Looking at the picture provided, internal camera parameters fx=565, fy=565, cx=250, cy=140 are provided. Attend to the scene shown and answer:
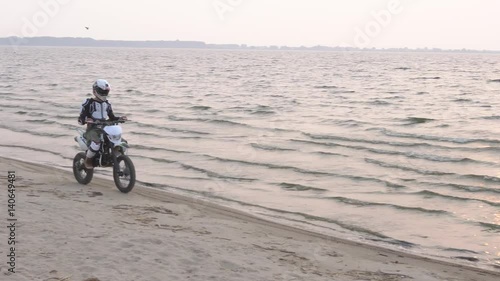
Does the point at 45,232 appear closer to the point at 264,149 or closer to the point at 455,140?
the point at 264,149

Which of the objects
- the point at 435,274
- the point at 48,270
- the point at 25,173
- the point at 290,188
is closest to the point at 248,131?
the point at 290,188

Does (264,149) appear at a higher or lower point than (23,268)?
higher

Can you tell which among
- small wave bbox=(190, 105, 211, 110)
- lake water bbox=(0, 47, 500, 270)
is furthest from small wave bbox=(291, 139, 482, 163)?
small wave bbox=(190, 105, 211, 110)

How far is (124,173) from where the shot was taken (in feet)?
30.8

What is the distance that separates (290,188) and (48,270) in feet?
22.5

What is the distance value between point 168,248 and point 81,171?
453 cm

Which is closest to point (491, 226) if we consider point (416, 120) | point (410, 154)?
point (410, 154)

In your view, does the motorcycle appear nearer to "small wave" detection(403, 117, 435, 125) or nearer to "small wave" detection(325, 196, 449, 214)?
"small wave" detection(325, 196, 449, 214)

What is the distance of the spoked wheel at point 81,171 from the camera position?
32.5ft

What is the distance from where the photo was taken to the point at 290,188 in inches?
450

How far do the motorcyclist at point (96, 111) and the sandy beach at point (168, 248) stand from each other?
932 millimetres

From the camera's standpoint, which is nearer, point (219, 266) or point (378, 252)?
point (219, 266)

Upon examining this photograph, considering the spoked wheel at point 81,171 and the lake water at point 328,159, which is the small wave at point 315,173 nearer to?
the lake water at point 328,159

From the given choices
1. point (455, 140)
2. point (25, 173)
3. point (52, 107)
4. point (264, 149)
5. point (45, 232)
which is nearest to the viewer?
point (45, 232)
